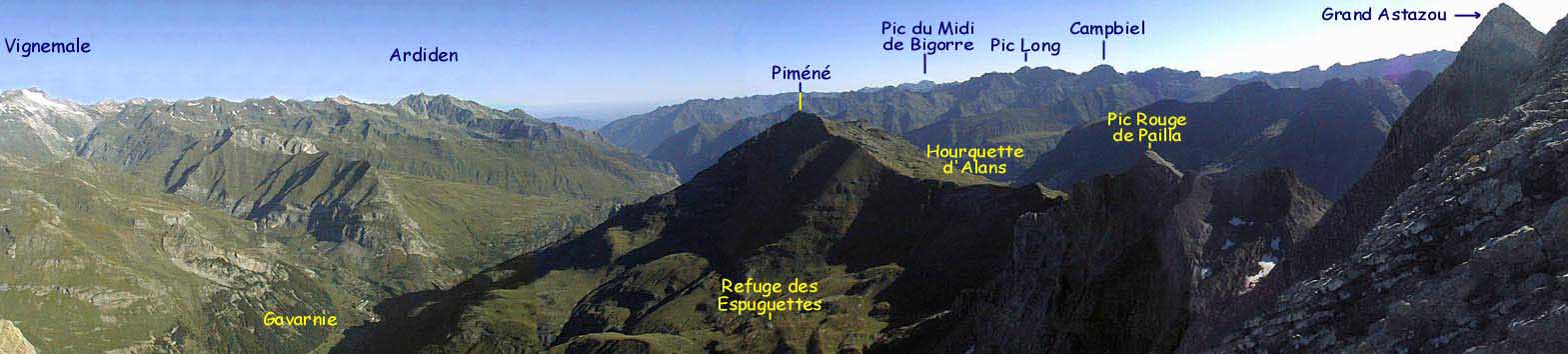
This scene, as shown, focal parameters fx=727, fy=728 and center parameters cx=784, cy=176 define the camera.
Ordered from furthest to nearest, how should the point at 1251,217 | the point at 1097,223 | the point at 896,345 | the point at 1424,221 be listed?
1. the point at 896,345
2. the point at 1097,223
3. the point at 1251,217
4. the point at 1424,221

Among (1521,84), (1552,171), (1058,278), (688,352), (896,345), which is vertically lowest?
(688,352)

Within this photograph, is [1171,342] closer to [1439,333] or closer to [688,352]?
[1439,333]

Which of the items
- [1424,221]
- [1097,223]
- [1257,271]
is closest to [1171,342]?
[1257,271]

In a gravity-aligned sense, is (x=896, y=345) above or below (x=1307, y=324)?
below

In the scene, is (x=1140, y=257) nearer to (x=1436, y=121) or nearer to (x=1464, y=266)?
(x=1436, y=121)

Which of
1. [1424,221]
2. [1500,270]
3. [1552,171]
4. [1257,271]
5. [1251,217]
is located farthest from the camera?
[1251,217]

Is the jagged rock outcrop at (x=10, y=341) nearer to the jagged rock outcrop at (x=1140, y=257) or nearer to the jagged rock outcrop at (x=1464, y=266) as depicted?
the jagged rock outcrop at (x=1140, y=257)
